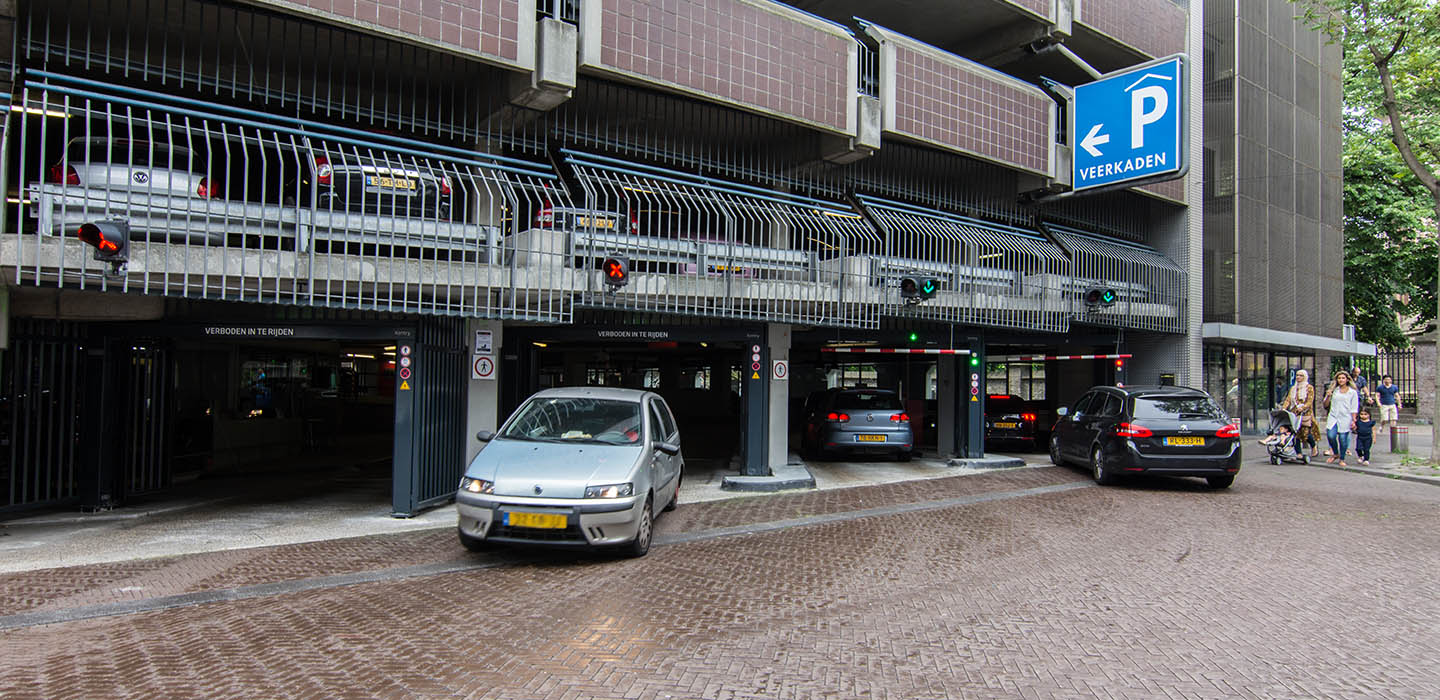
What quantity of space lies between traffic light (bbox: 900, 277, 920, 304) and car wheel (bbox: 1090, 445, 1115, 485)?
347 centimetres

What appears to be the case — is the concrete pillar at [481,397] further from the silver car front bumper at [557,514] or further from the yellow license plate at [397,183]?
the silver car front bumper at [557,514]

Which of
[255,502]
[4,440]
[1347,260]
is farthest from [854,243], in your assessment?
[1347,260]

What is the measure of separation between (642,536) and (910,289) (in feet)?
23.2

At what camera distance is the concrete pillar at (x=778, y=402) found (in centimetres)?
1254

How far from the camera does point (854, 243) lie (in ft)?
43.4

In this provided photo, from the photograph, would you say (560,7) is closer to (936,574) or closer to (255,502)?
(255,502)

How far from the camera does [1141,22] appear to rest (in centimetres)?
1759

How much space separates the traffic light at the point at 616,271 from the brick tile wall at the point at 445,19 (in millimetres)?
Result: 2725

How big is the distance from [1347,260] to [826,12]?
66.3 ft

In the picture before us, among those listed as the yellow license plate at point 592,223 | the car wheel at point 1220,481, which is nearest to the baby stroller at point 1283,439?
the car wheel at point 1220,481

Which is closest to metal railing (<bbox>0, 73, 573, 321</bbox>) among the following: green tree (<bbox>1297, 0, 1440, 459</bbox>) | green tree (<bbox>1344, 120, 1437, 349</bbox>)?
green tree (<bbox>1297, 0, 1440, 459</bbox>)

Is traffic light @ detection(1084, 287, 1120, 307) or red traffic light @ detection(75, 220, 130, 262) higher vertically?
traffic light @ detection(1084, 287, 1120, 307)

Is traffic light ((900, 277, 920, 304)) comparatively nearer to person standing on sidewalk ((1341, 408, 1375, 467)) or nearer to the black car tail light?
the black car tail light

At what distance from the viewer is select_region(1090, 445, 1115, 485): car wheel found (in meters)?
11.6
